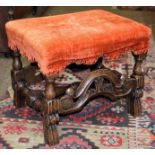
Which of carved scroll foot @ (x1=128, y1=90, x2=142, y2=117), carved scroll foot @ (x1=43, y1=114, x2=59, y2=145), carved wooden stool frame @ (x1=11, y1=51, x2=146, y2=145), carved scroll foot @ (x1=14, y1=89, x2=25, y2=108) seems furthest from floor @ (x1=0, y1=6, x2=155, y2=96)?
carved scroll foot @ (x1=128, y1=90, x2=142, y2=117)

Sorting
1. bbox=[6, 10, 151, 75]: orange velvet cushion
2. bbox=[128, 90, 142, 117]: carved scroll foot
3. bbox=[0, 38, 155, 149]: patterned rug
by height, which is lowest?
bbox=[0, 38, 155, 149]: patterned rug

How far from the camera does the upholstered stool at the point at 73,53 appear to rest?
122 centimetres

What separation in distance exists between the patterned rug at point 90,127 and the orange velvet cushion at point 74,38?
0.36 m

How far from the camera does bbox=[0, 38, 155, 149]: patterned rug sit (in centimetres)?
142

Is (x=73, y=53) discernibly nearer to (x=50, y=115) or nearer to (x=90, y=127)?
(x=50, y=115)

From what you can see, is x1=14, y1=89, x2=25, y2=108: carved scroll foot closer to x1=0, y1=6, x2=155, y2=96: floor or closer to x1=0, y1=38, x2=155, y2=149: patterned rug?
x1=0, y1=38, x2=155, y2=149: patterned rug

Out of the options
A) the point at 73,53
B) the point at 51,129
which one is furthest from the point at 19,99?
the point at 73,53

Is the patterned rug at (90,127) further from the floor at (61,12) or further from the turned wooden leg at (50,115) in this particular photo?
the floor at (61,12)

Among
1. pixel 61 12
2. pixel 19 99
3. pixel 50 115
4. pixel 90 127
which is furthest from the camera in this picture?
pixel 61 12

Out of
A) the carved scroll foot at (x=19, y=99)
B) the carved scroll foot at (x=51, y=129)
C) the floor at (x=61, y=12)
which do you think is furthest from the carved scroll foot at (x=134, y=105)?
the floor at (x=61, y=12)

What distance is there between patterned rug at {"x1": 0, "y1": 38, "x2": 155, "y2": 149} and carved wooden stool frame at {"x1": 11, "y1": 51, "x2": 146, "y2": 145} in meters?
0.06

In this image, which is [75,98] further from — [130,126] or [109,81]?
[130,126]

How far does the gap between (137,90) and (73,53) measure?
18.2 inches

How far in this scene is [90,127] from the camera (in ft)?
5.01
